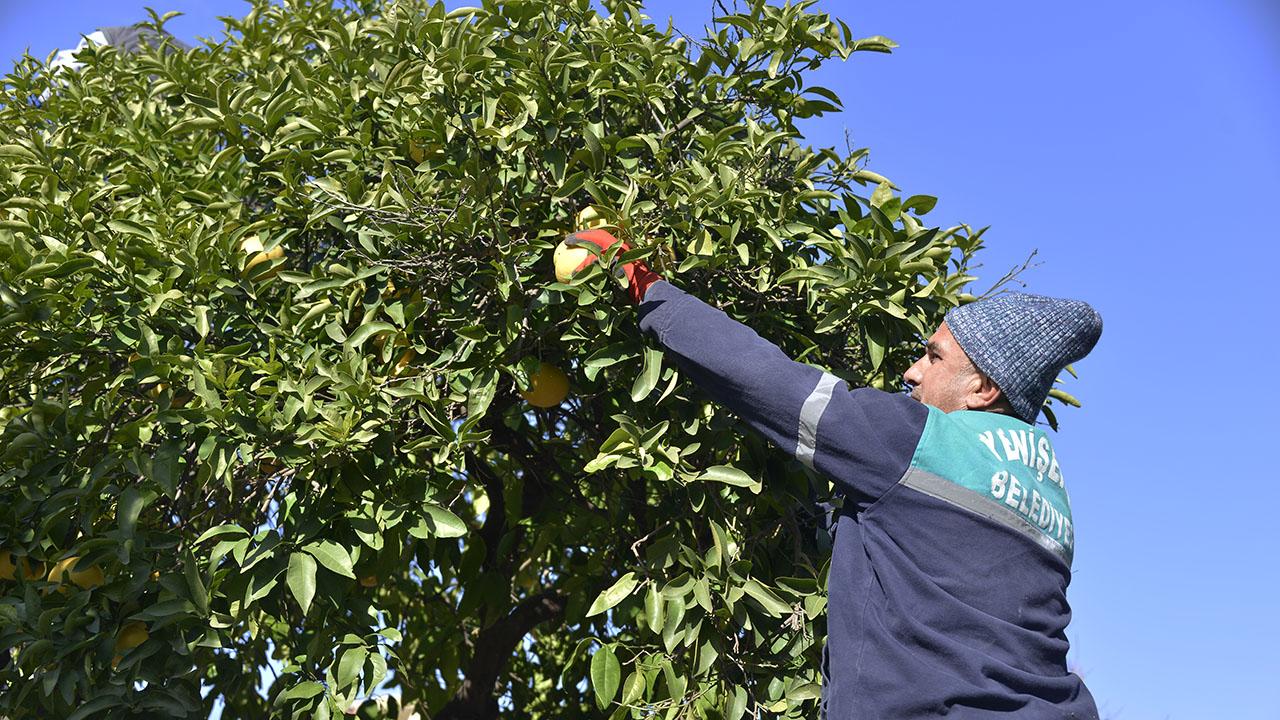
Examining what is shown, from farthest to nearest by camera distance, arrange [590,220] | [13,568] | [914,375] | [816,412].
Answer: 1. [13,568]
2. [590,220]
3. [914,375]
4. [816,412]

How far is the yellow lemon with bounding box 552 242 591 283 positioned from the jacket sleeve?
28 cm

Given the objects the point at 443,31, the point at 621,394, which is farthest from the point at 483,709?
the point at 443,31

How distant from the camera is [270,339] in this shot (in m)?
1.94

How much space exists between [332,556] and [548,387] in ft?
1.67

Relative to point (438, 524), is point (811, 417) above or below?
above

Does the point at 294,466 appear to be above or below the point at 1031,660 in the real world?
above

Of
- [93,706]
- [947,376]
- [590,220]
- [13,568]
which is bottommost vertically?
[93,706]

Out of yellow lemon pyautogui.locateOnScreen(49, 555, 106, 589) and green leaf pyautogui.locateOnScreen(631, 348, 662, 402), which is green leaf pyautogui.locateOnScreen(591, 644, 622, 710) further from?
yellow lemon pyautogui.locateOnScreen(49, 555, 106, 589)

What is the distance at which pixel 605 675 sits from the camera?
1886mm

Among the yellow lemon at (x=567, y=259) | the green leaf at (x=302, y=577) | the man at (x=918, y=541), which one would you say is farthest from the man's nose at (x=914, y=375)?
the green leaf at (x=302, y=577)

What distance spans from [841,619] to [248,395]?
1.01 meters

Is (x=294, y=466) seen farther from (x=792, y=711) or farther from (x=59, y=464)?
(x=792, y=711)

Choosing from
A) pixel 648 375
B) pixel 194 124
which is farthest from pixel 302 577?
pixel 194 124

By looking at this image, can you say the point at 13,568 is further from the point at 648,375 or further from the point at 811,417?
the point at 811,417
